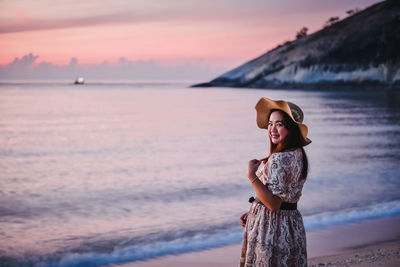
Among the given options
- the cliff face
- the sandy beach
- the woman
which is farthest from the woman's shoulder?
the cliff face

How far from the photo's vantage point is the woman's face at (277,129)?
117 inches

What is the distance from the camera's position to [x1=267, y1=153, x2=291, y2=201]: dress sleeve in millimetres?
2842

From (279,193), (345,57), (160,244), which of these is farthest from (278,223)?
(345,57)

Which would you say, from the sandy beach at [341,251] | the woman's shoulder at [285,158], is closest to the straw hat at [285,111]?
the woman's shoulder at [285,158]

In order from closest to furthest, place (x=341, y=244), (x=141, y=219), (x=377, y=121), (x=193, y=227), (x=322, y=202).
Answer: (x=341, y=244) → (x=193, y=227) → (x=141, y=219) → (x=322, y=202) → (x=377, y=121)

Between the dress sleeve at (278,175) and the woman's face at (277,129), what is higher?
the woman's face at (277,129)

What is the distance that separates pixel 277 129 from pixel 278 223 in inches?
23.9

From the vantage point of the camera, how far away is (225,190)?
10.1 meters

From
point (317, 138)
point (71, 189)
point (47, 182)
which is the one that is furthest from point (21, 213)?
point (317, 138)

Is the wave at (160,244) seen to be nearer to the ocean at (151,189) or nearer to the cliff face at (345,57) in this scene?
the ocean at (151,189)

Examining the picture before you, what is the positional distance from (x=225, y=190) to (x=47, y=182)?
4401mm

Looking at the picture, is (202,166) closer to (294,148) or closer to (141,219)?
(141,219)

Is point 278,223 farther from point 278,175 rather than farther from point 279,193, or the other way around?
point 278,175

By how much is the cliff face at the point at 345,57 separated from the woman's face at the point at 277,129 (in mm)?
70309
